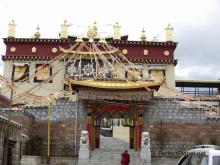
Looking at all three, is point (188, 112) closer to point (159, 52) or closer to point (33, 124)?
point (33, 124)

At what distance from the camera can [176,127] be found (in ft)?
91.7

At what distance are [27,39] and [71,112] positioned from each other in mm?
15166

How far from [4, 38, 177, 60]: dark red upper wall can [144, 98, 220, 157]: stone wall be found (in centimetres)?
1287

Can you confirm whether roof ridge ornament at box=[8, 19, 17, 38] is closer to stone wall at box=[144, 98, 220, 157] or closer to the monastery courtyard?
the monastery courtyard

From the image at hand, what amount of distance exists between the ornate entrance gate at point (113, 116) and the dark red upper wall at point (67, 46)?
1351cm

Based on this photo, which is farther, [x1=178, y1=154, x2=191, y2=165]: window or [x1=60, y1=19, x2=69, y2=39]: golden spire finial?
[x1=60, y1=19, x2=69, y2=39]: golden spire finial

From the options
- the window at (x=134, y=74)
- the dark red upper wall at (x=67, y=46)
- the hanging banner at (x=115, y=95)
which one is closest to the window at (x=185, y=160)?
the hanging banner at (x=115, y=95)

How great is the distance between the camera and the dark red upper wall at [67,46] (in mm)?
40500

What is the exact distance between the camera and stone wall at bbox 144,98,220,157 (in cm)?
2769

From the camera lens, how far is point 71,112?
2800cm

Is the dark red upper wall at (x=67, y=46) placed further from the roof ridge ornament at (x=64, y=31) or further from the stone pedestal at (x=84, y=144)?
the stone pedestal at (x=84, y=144)

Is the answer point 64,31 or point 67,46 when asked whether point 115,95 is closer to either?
point 67,46

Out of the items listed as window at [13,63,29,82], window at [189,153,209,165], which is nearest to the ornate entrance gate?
window at [13,63,29,82]

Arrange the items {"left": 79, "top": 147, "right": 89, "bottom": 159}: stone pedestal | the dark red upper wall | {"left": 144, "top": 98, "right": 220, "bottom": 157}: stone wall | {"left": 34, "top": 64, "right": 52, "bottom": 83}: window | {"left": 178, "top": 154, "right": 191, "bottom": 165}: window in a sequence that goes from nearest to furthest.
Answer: {"left": 178, "top": 154, "right": 191, "bottom": 165}: window, {"left": 79, "top": 147, "right": 89, "bottom": 159}: stone pedestal, {"left": 144, "top": 98, "right": 220, "bottom": 157}: stone wall, {"left": 34, "top": 64, "right": 52, "bottom": 83}: window, the dark red upper wall
